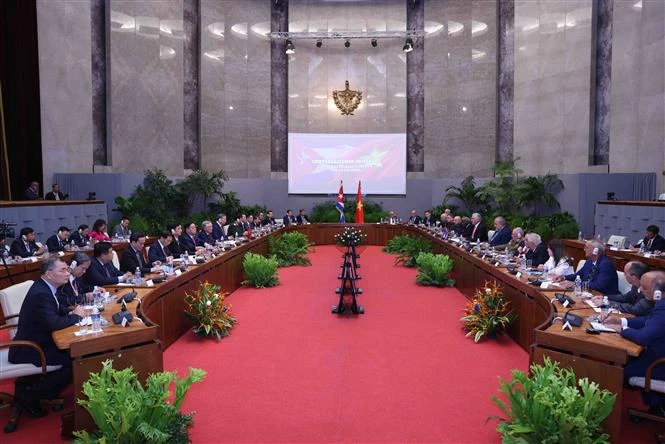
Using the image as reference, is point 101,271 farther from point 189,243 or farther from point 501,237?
point 501,237

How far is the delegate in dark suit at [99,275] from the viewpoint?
595cm

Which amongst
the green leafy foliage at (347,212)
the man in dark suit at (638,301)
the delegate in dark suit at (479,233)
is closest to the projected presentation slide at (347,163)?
the green leafy foliage at (347,212)

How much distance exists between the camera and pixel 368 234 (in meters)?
17.5

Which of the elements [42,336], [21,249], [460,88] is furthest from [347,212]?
[42,336]

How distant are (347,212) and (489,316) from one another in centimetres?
1306

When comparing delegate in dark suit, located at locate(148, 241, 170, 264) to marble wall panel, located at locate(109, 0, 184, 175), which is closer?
delegate in dark suit, located at locate(148, 241, 170, 264)

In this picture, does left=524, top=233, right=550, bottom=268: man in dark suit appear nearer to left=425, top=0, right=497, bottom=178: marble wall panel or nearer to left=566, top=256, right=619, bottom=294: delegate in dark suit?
left=566, top=256, right=619, bottom=294: delegate in dark suit

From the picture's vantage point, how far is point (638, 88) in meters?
13.3

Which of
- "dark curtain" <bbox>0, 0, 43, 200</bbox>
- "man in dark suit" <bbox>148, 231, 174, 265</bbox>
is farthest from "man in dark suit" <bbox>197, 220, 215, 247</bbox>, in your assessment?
"dark curtain" <bbox>0, 0, 43, 200</bbox>

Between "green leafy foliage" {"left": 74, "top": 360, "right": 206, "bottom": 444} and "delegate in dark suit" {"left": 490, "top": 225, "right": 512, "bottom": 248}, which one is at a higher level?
"delegate in dark suit" {"left": 490, "top": 225, "right": 512, "bottom": 248}

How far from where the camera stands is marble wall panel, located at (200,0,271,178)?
19047 millimetres

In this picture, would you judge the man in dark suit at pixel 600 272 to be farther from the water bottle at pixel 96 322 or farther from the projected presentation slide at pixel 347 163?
the projected presentation slide at pixel 347 163

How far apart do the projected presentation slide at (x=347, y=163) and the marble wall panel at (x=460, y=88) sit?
4.62 ft

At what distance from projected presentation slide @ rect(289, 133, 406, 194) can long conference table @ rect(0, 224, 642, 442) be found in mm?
11662
